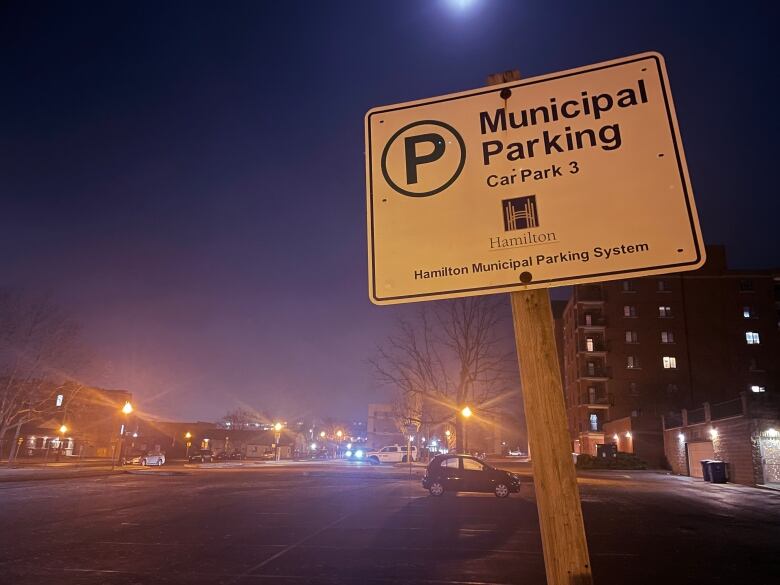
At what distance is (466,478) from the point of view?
2100cm

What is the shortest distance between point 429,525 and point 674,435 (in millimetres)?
39157

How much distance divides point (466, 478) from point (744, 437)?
63.0ft

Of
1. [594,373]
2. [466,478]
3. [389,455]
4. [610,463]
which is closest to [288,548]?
[466,478]

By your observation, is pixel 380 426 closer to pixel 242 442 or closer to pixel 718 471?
pixel 242 442

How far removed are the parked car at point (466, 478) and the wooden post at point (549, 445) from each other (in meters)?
20.2

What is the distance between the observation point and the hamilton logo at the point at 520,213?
1869 mm

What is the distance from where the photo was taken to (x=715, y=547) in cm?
1050

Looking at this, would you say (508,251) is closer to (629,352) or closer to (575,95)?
(575,95)

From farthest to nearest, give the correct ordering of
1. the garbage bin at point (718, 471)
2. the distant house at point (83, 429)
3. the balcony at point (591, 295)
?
the distant house at point (83, 429)
the balcony at point (591, 295)
the garbage bin at point (718, 471)

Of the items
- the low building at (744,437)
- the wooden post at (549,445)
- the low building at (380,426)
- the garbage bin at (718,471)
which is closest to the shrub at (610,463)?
the low building at (744,437)

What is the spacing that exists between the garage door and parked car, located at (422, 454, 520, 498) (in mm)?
23055

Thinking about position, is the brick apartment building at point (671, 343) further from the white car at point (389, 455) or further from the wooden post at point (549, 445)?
the wooden post at point (549, 445)

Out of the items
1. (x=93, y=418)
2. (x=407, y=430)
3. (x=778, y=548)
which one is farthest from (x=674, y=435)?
(x=93, y=418)

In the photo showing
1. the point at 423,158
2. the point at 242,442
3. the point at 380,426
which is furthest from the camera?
the point at 380,426
